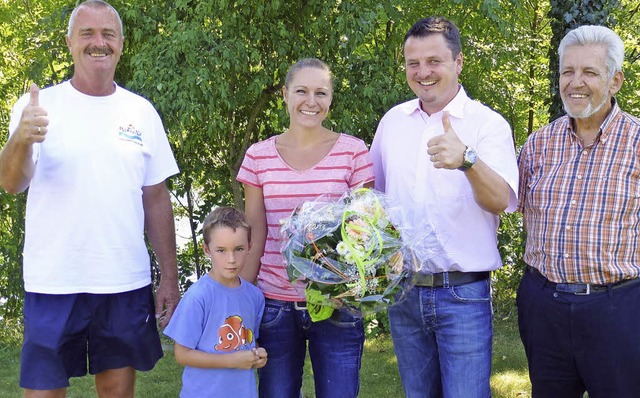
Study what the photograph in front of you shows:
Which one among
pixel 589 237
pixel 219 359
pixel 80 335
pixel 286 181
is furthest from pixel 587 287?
pixel 80 335

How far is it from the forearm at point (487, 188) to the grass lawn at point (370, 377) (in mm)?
3331

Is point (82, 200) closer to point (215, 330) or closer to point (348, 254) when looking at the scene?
point (215, 330)

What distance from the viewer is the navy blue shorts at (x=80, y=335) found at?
3242mm

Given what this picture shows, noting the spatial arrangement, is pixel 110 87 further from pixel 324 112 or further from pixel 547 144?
pixel 547 144

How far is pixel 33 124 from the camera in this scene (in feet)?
9.46

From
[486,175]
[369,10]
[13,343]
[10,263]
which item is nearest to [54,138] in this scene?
[486,175]

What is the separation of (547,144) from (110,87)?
2006 mm

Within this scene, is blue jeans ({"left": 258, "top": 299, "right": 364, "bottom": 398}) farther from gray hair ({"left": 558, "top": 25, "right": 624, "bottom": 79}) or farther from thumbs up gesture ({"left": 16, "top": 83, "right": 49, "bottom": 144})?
gray hair ({"left": 558, "top": 25, "right": 624, "bottom": 79})

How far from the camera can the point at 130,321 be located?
3369 mm

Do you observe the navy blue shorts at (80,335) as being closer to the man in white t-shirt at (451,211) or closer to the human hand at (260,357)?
the human hand at (260,357)

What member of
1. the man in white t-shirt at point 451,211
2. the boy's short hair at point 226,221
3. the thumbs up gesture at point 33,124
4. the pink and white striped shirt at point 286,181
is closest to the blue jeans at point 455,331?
the man in white t-shirt at point 451,211

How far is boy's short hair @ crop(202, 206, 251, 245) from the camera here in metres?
3.21

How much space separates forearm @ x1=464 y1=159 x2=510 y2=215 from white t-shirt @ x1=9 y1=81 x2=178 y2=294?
5.03 feet

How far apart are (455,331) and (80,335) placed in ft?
5.48
